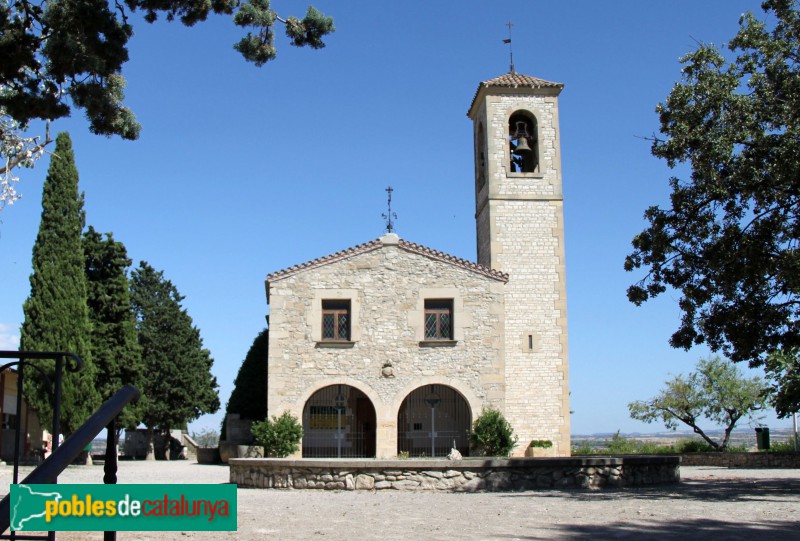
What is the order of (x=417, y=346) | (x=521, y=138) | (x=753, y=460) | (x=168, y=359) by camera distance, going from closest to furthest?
1. (x=417, y=346)
2. (x=753, y=460)
3. (x=521, y=138)
4. (x=168, y=359)

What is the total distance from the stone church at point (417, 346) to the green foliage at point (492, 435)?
54cm

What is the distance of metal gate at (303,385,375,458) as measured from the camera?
2395cm

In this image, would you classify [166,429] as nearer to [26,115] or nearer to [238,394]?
[238,394]

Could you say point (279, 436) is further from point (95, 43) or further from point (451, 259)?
point (95, 43)

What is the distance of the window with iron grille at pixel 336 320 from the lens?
23.9 m

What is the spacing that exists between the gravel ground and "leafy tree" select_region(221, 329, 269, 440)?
52.9 feet

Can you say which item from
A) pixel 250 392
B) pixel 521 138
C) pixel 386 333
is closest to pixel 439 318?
pixel 386 333

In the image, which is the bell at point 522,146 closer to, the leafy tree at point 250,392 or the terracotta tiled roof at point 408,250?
the terracotta tiled roof at point 408,250

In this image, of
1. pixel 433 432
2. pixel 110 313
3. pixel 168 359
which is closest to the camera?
pixel 433 432

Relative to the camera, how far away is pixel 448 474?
46.7ft

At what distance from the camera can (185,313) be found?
38750mm

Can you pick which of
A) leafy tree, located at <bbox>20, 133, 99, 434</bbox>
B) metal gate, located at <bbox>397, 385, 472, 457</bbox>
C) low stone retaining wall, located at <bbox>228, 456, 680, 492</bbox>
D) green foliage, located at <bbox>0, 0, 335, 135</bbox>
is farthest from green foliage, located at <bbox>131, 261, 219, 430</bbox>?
green foliage, located at <bbox>0, 0, 335, 135</bbox>

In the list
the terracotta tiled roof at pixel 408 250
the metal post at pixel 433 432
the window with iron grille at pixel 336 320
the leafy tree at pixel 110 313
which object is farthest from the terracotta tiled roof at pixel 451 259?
the leafy tree at pixel 110 313

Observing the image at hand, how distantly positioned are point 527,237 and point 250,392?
486 inches
